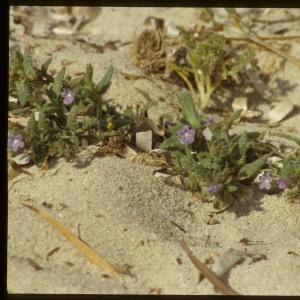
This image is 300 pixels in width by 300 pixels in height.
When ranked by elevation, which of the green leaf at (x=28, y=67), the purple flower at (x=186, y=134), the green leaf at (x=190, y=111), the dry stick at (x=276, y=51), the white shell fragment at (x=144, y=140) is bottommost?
the white shell fragment at (x=144, y=140)

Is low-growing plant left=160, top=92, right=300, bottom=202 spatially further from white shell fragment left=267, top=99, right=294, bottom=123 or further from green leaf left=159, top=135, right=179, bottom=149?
white shell fragment left=267, top=99, right=294, bottom=123

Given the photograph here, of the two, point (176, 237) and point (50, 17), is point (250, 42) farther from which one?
point (176, 237)

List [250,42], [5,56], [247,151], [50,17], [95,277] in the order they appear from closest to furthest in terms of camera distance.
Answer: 1. [95,277]
2. [5,56]
3. [247,151]
4. [250,42]
5. [50,17]

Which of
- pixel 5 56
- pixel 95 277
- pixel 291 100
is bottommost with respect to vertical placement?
pixel 95 277

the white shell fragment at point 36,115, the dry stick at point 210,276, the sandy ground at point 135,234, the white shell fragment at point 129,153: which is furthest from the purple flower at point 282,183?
the white shell fragment at point 36,115

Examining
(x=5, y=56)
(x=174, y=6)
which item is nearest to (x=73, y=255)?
(x=5, y=56)

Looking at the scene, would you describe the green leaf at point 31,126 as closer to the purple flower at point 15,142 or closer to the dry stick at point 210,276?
the purple flower at point 15,142
